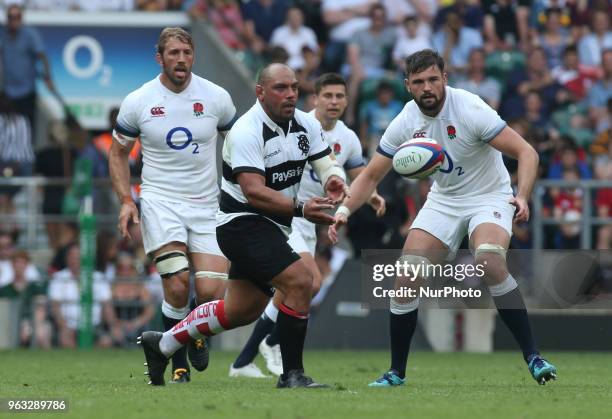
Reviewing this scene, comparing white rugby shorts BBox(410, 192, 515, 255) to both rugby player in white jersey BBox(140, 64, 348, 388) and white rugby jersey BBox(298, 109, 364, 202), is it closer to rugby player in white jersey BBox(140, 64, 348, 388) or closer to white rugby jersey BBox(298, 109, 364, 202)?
rugby player in white jersey BBox(140, 64, 348, 388)

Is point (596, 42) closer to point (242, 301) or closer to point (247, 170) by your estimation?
point (242, 301)

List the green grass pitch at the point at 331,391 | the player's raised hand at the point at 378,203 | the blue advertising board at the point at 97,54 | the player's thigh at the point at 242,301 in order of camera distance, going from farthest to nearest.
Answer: the blue advertising board at the point at 97,54, the player's raised hand at the point at 378,203, the player's thigh at the point at 242,301, the green grass pitch at the point at 331,391

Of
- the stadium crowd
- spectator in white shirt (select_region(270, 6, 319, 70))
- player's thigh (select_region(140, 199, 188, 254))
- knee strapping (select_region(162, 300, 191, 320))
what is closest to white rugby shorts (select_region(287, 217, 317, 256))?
player's thigh (select_region(140, 199, 188, 254))

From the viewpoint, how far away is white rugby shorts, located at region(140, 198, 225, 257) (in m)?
11.7

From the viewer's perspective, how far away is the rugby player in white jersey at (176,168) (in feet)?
38.3

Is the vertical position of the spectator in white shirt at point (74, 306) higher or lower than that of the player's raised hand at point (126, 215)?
lower

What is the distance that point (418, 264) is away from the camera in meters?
11.1

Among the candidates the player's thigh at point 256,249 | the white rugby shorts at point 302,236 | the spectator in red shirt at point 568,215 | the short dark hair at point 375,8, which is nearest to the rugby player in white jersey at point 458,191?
the player's thigh at point 256,249

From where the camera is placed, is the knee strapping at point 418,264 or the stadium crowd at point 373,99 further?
the stadium crowd at point 373,99

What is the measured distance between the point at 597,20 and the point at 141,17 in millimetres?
7046

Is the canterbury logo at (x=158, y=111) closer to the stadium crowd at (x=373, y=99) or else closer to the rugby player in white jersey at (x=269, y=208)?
the rugby player in white jersey at (x=269, y=208)

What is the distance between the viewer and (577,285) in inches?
715

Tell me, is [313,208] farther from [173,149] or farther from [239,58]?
[239,58]

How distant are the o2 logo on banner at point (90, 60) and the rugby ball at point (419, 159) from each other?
12.1 metres
